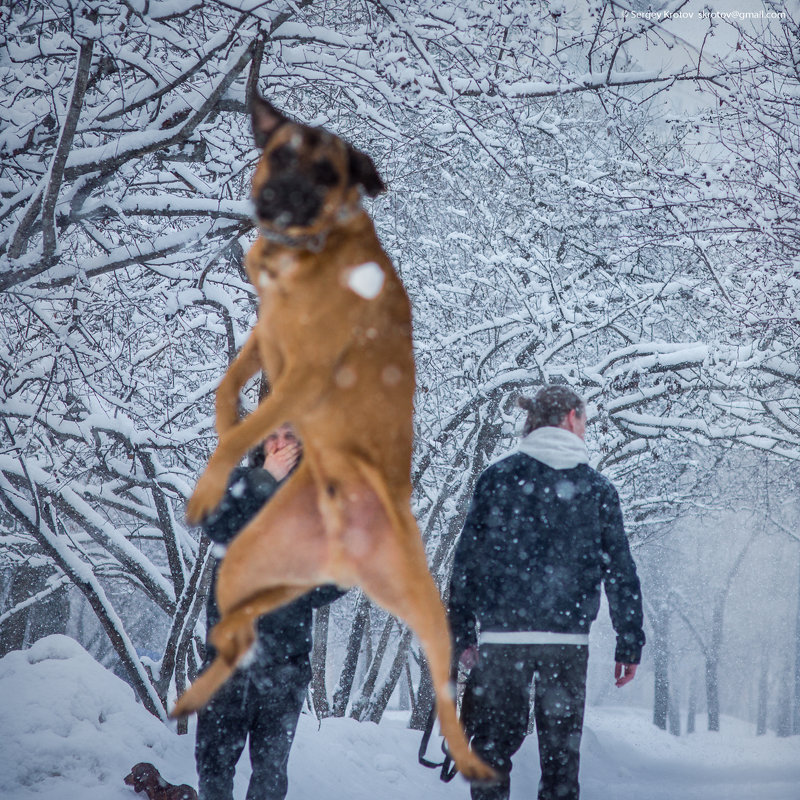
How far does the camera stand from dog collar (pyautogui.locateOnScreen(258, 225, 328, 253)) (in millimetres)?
689

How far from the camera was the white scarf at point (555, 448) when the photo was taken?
264cm

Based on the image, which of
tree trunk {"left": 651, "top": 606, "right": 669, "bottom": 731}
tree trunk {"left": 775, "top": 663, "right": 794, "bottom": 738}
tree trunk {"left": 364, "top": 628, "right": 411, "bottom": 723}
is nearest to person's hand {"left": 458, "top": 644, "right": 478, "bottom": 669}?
tree trunk {"left": 364, "top": 628, "right": 411, "bottom": 723}

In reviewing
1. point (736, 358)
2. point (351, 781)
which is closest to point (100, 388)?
point (351, 781)

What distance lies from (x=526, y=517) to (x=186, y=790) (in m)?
1.58

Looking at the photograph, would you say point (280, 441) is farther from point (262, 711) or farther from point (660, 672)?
point (660, 672)

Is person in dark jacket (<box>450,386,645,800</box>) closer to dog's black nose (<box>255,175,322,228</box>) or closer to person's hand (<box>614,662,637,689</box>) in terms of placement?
person's hand (<box>614,662,637,689</box>)

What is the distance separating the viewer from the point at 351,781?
17.3 feet

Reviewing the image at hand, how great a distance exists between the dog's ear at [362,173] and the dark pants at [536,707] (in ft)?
8.49

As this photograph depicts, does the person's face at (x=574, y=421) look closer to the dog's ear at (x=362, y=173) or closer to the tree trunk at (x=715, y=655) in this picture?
the dog's ear at (x=362, y=173)

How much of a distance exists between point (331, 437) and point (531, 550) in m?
2.42

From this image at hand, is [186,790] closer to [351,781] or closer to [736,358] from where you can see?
[351,781]

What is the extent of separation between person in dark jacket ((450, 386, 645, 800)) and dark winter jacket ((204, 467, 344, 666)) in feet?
2.16

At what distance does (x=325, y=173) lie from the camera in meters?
0.72

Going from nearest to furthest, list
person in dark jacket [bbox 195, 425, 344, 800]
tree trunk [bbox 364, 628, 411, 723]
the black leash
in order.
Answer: the black leash
person in dark jacket [bbox 195, 425, 344, 800]
tree trunk [bbox 364, 628, 411, 723]
